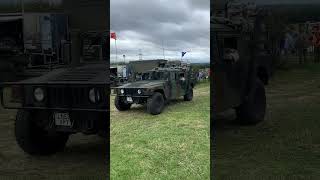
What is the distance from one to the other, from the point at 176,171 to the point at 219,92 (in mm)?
491

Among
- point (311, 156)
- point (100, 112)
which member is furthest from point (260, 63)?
point (100, 112)

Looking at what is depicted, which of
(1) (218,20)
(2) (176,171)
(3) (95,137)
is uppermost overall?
(1) (218,20)

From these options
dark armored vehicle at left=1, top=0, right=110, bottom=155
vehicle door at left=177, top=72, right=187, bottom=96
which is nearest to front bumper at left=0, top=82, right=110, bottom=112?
dark armored vehicle at left=1, top=0, right=110, bottom=155

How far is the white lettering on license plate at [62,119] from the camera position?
8.54 feet

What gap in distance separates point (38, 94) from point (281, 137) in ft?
4.27

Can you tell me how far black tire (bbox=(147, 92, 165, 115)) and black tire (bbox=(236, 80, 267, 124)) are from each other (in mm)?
407

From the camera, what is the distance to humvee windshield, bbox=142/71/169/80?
8.35ft

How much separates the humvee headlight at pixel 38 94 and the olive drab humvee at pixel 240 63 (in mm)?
905

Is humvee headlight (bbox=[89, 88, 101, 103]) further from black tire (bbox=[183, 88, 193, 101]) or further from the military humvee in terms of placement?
black tire (bbox=[183, 88, 193, 101])

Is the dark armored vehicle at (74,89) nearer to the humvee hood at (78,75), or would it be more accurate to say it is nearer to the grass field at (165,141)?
the humvee hood at (78,75)

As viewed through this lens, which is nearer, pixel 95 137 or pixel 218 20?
pixel 218 20

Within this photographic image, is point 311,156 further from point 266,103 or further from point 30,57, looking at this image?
point 30,57

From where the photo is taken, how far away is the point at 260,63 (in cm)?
253

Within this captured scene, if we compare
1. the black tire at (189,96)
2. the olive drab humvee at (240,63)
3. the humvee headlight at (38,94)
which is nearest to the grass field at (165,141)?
the black tire at (189,96)
